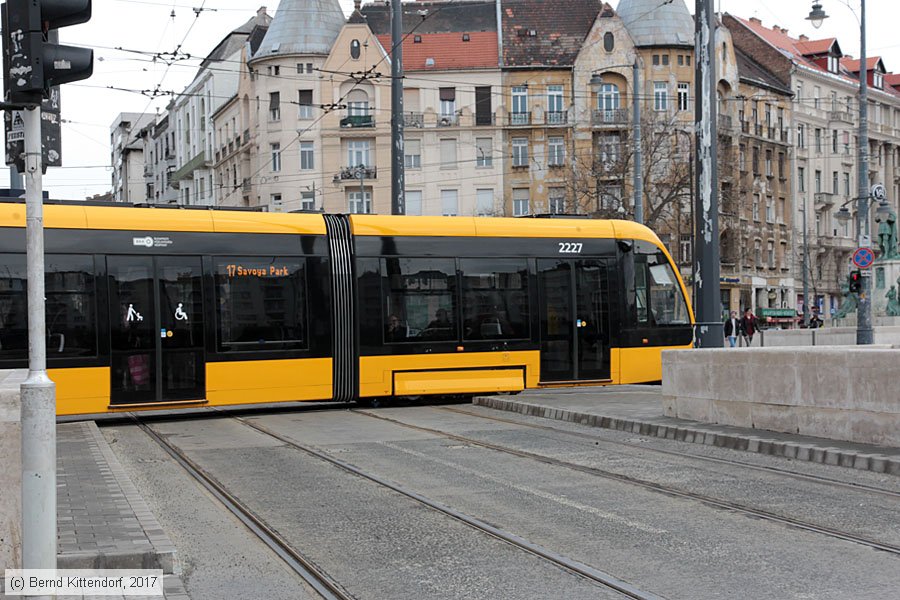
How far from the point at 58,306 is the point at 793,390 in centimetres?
976

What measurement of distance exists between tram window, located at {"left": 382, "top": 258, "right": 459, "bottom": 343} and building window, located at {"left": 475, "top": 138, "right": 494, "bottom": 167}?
154 feet

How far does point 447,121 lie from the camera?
66000 mm

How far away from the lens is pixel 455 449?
43.4 ft

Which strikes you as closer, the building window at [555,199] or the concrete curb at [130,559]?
the concrete curb at [130,559]

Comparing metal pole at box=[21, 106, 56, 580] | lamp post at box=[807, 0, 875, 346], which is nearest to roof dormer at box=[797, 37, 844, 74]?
lamp post at box=[807, 0, 875, 346]

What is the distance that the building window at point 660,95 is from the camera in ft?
218

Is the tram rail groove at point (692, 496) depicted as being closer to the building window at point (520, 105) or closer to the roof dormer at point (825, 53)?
the building window at point (520, 105)

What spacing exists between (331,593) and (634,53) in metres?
62.6

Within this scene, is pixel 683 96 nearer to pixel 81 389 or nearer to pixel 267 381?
pixel 267 381

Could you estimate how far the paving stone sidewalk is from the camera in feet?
37.6

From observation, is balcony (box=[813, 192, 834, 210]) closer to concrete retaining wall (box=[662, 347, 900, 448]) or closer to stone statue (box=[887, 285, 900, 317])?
stone statue (box=[887, 285, 900, 317])

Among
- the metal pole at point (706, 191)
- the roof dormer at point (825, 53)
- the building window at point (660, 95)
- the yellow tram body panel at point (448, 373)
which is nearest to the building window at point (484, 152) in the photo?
the building window at point (660, 95)

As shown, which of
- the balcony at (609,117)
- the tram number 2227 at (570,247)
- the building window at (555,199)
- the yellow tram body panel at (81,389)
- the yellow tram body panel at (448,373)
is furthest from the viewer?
the balcony at (609,117)

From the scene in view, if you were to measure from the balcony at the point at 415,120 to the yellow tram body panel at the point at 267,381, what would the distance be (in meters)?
48.2
